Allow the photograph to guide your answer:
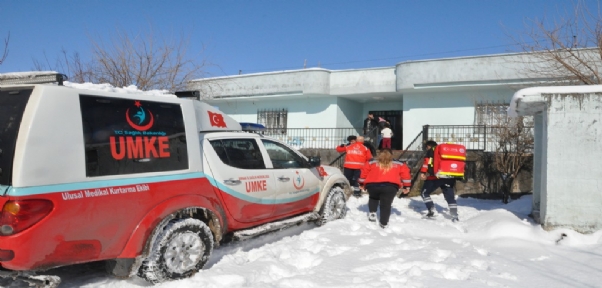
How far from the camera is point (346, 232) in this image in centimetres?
621

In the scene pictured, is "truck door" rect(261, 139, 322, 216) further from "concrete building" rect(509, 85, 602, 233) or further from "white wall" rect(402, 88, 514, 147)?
"white wall" rect(402, 88, 514, 147)

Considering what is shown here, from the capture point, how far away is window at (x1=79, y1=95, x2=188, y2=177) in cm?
337

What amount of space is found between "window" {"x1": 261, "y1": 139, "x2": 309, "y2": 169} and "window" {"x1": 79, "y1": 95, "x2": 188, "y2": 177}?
1.66 m

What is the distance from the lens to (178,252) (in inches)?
154

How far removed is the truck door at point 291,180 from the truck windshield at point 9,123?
117 inches

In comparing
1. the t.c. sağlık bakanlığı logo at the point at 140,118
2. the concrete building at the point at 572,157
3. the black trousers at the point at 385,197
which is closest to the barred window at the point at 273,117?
the black trousers at the point at 385,197

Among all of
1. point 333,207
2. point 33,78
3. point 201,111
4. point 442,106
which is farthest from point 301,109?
point 33,78

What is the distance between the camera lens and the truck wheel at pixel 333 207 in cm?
662

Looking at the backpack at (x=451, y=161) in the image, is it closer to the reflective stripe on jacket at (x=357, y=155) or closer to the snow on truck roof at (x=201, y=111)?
the reflective stripe on jacket at (x=357, y=155)

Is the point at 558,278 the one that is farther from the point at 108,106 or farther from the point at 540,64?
the point at 540,64

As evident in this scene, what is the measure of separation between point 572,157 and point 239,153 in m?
4.74

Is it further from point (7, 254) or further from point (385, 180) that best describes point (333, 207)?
point (7, 254)

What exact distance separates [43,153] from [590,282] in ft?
16.8

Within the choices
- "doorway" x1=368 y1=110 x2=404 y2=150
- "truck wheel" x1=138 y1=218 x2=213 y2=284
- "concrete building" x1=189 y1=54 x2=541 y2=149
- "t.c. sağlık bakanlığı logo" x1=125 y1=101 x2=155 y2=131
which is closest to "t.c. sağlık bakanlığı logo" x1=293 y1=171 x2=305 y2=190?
"truck wheel" x1=138 y1=218 x2=213 y2=284
